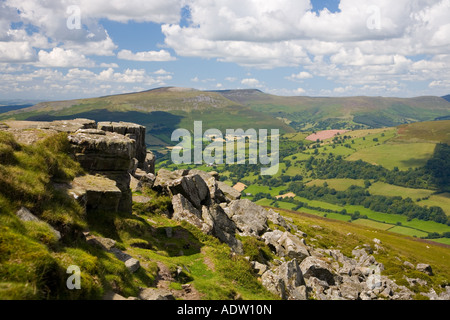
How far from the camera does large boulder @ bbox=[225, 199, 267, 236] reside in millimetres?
39741

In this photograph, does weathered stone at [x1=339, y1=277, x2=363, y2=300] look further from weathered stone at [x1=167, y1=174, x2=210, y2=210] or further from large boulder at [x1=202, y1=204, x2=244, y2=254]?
weathered stone at [x1=167, y1=174, x2=210, y2=210]

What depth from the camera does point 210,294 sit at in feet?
63.3

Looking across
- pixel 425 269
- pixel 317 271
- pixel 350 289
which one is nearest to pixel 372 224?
pixel 425 269

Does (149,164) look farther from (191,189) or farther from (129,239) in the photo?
(129,239)

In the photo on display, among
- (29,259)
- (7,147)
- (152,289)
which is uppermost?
(7,147)

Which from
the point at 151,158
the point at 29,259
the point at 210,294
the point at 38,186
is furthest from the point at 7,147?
the point at 151,158

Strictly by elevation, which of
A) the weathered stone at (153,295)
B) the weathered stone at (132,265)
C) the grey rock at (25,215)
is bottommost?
the weathered stone at (153,295)

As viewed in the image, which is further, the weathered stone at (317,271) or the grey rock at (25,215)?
the weathered stone at (317,271)

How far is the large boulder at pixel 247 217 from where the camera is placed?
39.7m

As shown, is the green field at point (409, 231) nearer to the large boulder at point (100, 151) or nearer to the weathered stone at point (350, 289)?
the weathered stone at point (350, 289)

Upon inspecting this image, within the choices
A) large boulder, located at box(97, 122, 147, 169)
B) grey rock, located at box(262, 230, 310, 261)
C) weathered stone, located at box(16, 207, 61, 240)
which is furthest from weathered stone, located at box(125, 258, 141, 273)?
large boulder, located at box(97, 122, 147, 169)

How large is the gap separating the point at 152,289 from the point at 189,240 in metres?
11.6

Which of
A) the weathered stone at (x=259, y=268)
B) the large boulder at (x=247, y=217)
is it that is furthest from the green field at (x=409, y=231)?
the weathered stone at (x=259, y=268)
